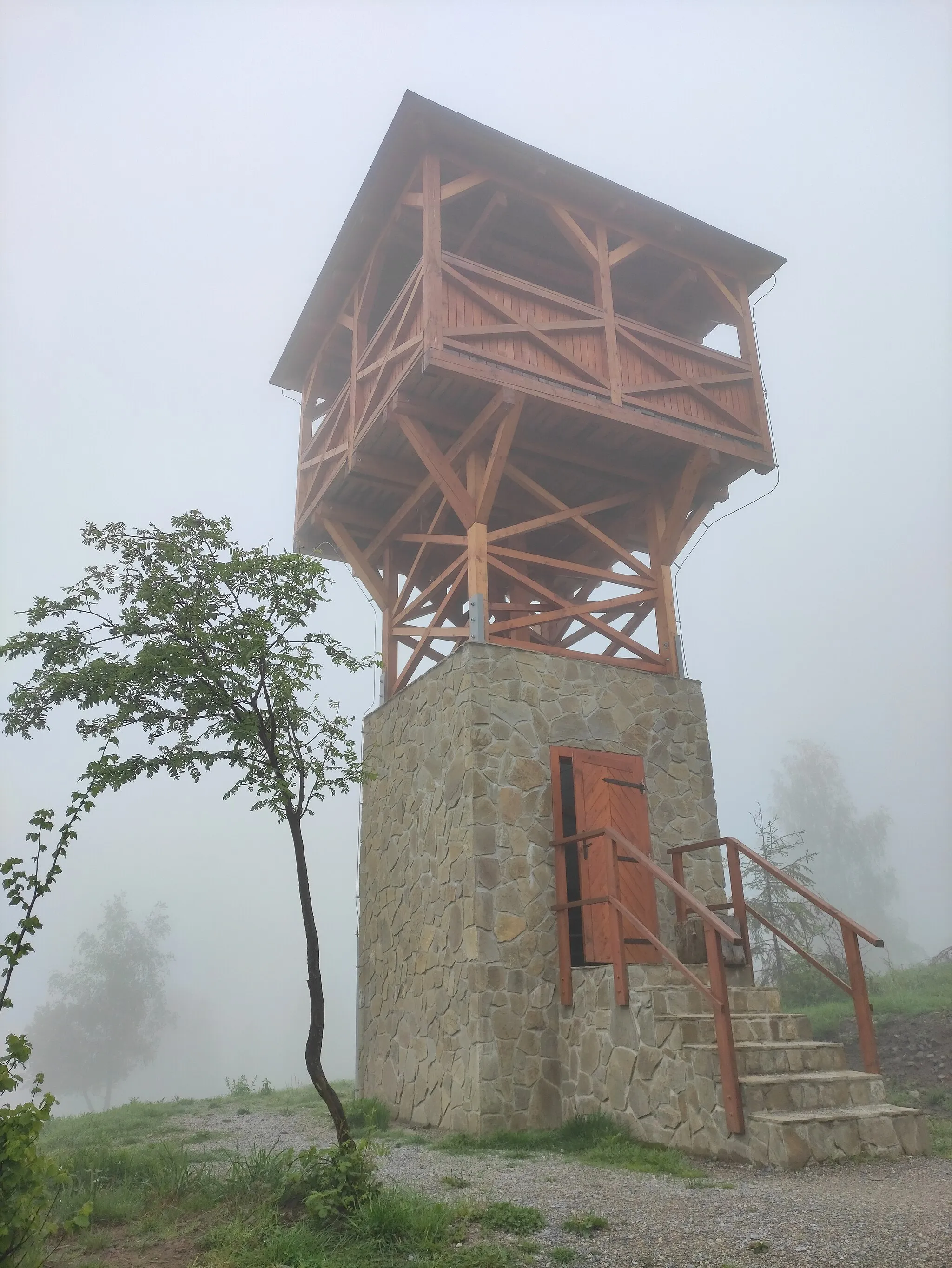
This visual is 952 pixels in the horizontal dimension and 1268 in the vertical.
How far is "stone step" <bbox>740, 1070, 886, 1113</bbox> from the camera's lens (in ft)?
20.8

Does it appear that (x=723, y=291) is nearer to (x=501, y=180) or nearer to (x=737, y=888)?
(x=501, y=180)

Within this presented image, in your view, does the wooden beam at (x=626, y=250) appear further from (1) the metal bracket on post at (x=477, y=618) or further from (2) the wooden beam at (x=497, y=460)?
(1) the metal bracket on post at (x=477, y=618)

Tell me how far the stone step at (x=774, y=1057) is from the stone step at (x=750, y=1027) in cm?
11

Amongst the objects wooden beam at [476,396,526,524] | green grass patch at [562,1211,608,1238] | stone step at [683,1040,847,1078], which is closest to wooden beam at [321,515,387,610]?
wooden beam at [476,396,526,524]

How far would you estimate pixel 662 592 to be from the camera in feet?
36.8

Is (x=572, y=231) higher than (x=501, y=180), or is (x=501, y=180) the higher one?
(x=501, y=180)

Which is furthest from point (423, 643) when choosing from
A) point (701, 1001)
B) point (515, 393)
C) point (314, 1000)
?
point (314, 1000)

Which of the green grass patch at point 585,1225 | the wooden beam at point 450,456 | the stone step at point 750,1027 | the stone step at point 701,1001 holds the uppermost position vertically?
the wooden beam at point 450,456

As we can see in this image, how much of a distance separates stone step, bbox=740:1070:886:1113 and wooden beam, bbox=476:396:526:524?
19.4 feet

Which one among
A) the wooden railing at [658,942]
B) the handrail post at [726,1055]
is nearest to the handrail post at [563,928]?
the wooden railing at [658,942]

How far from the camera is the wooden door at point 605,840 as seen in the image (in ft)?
29.0

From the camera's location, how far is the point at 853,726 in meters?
82.8

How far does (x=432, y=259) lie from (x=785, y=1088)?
8.02m

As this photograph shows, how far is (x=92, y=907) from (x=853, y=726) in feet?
233
